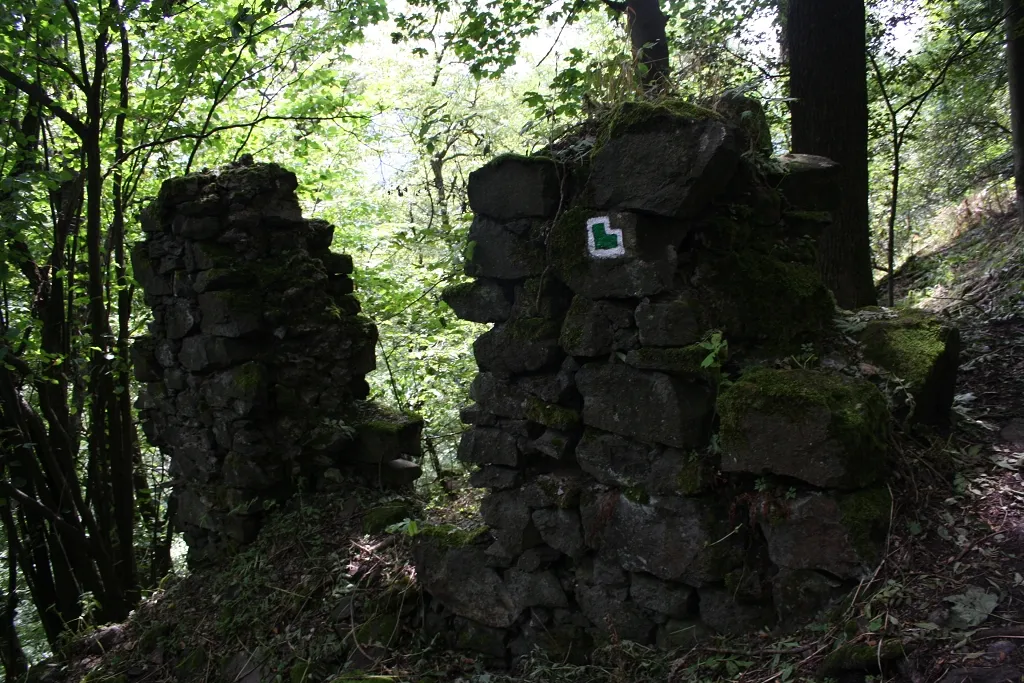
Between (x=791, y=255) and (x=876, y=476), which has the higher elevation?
(x=791, y=255)

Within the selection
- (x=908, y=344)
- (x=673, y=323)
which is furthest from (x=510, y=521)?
(x=908, y=344)

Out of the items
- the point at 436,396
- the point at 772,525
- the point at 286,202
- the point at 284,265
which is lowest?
the point at 436,396

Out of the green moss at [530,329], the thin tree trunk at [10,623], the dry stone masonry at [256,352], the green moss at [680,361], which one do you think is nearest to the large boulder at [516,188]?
the green moss at [530,329]

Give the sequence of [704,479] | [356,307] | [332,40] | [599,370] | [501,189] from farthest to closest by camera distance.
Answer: [332,40] < [356,307] < [501,189] < [599,370] < [704,479]

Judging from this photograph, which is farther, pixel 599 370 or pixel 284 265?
pixel 284 265

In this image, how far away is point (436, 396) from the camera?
31.3 ft

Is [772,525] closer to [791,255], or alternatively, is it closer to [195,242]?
[791,255]

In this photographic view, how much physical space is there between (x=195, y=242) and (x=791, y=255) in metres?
4.22

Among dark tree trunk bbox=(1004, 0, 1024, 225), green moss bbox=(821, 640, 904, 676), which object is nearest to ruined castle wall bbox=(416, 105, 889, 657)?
green moss bbox=(821, 640, 904, 676)

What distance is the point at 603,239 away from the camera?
3.34m

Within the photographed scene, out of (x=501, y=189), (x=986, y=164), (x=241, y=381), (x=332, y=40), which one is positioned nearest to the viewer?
(x=501, y=189)

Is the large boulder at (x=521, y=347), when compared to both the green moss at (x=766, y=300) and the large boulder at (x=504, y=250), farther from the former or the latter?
the green moss at (x=766, y=300)

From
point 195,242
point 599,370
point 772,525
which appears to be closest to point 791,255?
point 599,370

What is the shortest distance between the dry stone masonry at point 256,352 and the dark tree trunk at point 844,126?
3410 millimetres
